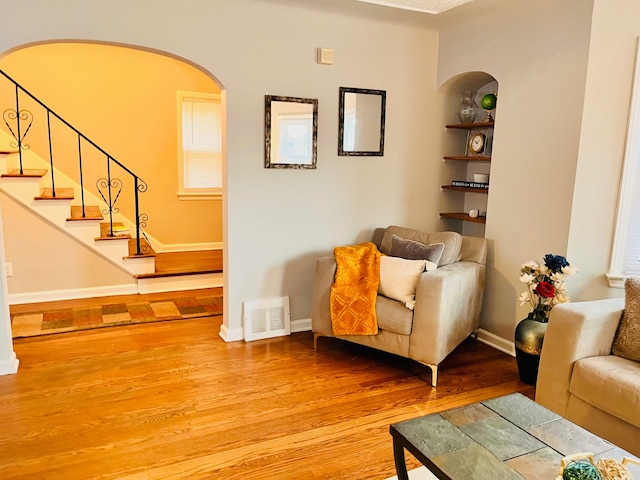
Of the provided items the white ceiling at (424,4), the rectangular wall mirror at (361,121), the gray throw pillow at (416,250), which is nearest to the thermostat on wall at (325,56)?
the rectangular wall mirror at (361,121)

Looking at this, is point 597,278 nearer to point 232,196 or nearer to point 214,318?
point 232,196

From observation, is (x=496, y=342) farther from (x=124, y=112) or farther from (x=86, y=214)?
(x=124, y=112)

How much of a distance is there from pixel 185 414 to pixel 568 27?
3.34 m

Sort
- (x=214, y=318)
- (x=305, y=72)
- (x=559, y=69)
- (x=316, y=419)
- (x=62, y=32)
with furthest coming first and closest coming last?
(x=214, y=318), (x=305, y=72), (x=559, y=69), (x=62, y=32), (x=316, y=419)

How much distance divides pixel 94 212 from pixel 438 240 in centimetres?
360

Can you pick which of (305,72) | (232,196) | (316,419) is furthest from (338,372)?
(305,72)

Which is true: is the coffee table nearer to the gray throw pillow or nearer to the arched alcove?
the gray throw pillow

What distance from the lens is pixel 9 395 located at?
286 centimetres

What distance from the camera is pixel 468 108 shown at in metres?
4.21

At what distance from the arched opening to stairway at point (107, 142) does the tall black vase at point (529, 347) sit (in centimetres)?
371

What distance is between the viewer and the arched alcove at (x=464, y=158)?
411cm

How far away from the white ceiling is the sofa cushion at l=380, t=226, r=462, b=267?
1638 mm

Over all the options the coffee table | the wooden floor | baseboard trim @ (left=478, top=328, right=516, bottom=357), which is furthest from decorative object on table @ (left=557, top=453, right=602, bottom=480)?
baseboard trim @ (left=478, top=328, right=516, bottom=357)

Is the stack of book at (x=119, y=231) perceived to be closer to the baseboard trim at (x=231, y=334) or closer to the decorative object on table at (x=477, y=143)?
the baseboard trim at (x=231, y=334)
